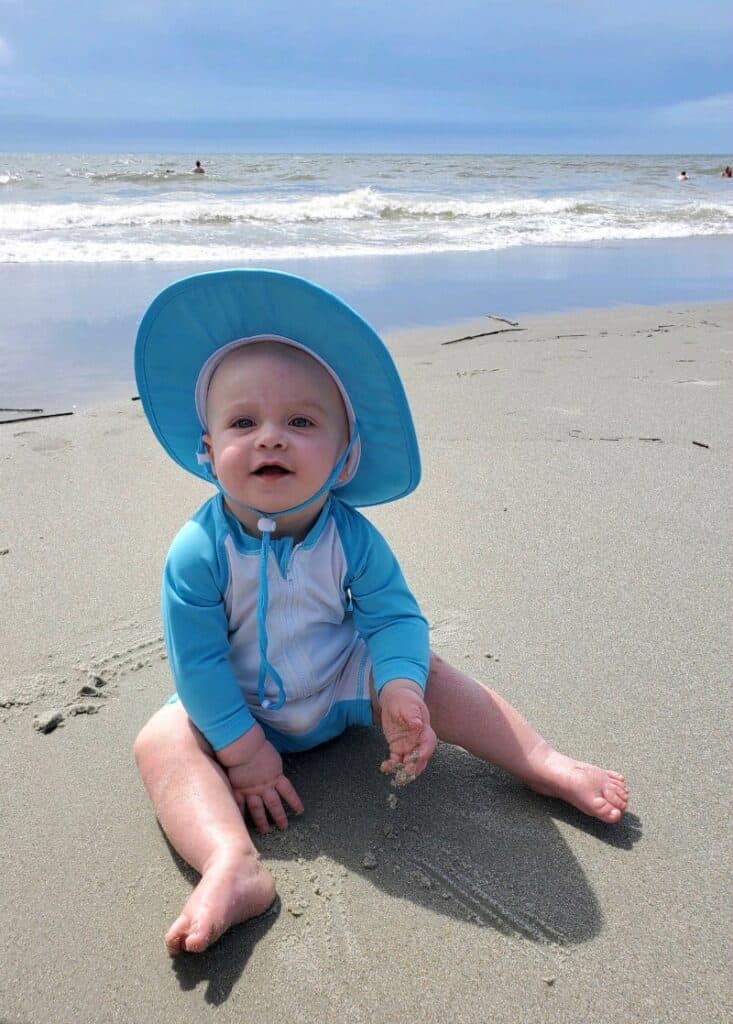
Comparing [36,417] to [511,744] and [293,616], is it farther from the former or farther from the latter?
[511,744]

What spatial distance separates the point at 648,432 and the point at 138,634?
2.30 meters

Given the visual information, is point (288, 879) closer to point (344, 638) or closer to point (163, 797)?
point (163, 797)

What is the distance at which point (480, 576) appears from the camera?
7.97 feet

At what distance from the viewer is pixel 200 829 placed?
1440 millimetres

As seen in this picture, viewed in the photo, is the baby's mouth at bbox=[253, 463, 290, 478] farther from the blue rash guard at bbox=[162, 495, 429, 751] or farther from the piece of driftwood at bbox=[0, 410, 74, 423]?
the piece of driftwood at bbox=[0, 410, 74, 423]

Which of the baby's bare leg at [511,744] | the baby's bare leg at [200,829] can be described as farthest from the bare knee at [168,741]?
the baby's bare leg at [511,744]

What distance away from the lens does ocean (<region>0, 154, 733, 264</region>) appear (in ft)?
29.7

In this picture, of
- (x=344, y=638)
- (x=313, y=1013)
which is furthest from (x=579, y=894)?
(x=344, y=638)

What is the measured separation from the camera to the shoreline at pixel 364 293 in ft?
14.7

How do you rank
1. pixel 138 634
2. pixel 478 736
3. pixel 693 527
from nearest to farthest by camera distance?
pixel 478 736 → pixel 138 634 → pixel 693 527

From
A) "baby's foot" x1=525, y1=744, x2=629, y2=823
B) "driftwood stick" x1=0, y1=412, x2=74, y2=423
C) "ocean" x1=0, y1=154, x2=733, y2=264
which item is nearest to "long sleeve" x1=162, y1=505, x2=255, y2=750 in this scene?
"baby's foot" x1=525, y1=744, x2=629, y2=823

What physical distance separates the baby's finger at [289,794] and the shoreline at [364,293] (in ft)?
9.15

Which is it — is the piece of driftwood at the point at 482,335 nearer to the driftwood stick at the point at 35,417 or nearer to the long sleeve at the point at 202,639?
the driftwood stick at the point at 35,417

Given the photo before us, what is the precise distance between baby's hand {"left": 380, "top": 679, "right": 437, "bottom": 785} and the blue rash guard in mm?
85
